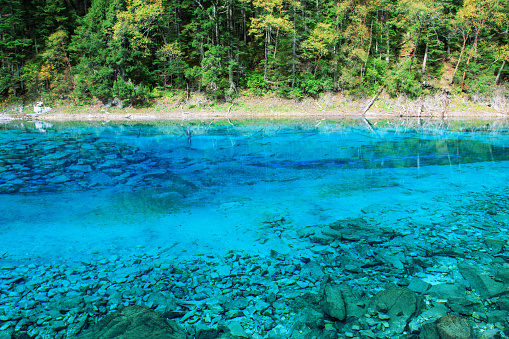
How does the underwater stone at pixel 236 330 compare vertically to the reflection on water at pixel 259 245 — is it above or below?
below

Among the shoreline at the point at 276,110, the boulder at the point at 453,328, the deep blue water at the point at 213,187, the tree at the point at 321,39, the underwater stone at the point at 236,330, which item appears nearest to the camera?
the boulder at the point at 453,328

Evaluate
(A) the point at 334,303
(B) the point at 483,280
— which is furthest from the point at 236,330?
(B) the point at 483,280

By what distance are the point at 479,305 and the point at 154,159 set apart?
11.1m

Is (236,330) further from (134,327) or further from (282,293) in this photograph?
(134,327)

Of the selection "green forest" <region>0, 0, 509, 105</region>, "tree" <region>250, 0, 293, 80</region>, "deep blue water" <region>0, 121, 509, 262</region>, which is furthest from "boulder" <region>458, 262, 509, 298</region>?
"tree" <region>250, 0, 293, 80</region>

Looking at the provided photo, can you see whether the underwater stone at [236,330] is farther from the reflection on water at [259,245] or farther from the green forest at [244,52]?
the green forest at [244,52]

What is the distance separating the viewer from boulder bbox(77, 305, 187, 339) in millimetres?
3047

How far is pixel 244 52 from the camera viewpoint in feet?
107

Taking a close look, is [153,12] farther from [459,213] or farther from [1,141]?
[459,213]

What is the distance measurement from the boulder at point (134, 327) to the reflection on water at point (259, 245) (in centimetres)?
18

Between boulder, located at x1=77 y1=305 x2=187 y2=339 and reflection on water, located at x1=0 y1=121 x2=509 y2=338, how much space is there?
185 mm

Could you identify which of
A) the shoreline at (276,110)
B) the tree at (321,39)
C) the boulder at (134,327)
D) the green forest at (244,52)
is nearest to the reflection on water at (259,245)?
the boulder at (134,327)

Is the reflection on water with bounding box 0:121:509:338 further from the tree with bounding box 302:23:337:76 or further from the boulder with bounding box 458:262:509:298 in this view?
the tree with bounding box 302:23:337:76

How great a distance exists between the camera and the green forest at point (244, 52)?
96.4 feet
